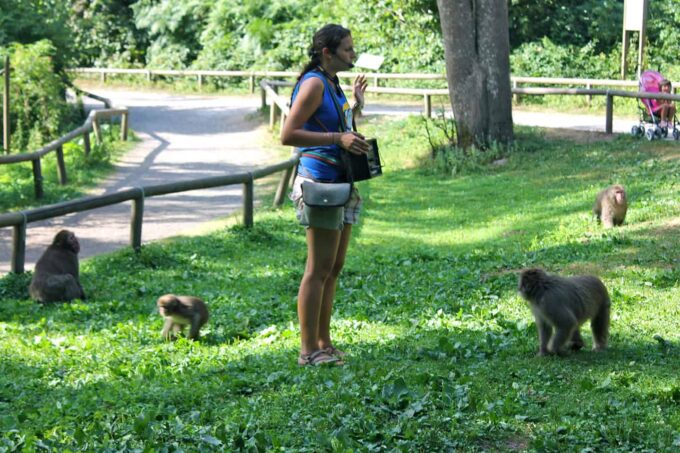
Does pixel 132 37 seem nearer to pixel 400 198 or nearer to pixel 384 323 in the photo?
pixel 400 198

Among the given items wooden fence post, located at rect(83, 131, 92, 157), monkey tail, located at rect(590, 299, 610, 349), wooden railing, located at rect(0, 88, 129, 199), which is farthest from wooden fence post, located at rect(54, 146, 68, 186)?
monkey tail, located at rect(590, 299, 610, 349)

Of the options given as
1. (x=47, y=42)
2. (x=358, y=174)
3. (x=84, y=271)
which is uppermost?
(x=47, y=42)

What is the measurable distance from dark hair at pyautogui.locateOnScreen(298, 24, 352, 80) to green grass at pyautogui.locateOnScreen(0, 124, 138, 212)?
12413mm

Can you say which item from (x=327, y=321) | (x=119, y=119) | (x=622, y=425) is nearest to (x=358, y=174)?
(x=327, y=321)

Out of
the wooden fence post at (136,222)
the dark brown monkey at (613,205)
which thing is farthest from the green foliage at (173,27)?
the dark brown monkey at (613,205)

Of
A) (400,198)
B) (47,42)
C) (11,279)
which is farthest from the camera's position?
(47,42)

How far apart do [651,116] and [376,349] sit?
15.2 metres

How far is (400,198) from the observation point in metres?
19.8

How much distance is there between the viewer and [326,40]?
24.5 ft

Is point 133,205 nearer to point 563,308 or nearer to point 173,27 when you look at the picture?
point 563,308

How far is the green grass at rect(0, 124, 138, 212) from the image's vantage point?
19297mm

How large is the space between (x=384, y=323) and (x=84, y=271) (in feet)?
→ 17.5

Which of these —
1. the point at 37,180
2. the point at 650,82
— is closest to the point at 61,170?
the point at 37,180

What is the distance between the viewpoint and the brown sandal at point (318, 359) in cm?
777
